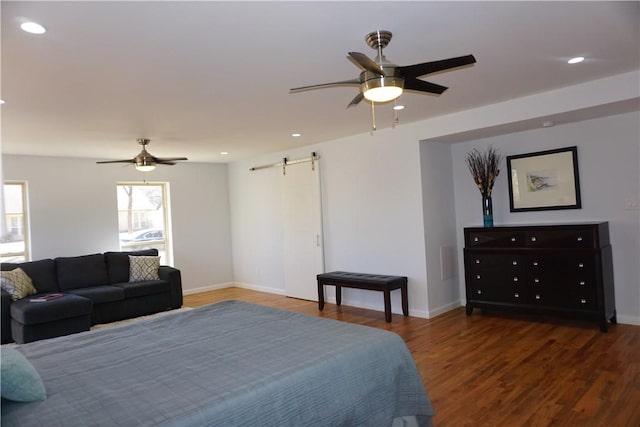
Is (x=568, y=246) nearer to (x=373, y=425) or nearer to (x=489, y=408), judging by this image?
(x=489, y=408)

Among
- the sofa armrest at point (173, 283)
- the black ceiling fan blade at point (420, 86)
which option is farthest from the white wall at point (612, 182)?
the sofa armrest at point (173, 283)

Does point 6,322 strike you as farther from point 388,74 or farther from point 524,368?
point 524,368

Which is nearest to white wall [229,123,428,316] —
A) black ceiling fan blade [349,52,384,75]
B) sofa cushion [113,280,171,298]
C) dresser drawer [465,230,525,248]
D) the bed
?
dresser drawer [465,230,525,248]

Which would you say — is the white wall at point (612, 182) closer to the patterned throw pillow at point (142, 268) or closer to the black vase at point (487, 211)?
the black vase at point (487, 211)

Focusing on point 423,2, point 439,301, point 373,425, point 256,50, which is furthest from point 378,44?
point 439,301

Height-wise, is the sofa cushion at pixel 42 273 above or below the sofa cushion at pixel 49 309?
above

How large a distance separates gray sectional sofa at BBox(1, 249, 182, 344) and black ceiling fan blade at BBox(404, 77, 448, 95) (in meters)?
4.33

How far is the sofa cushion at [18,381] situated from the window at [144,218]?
5.63m

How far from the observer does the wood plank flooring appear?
2.62m

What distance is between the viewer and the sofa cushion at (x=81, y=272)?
5.51 meters

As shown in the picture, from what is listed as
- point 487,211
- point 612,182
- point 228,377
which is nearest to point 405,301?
point 487,211

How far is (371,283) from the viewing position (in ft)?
16.3

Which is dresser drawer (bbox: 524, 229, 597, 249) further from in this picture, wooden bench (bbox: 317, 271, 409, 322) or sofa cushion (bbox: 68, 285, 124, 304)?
sofa cushion (bbox: 68, 285, 124, 304)

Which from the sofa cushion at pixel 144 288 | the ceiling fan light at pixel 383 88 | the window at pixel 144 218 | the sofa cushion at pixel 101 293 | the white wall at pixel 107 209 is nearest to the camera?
the ceiling fan light at pixel 383 88
